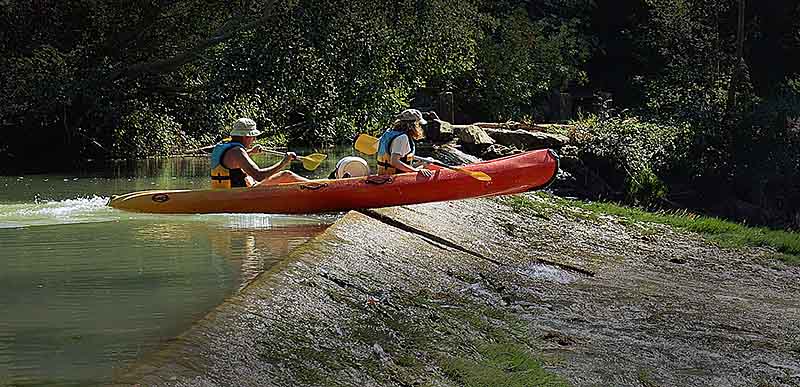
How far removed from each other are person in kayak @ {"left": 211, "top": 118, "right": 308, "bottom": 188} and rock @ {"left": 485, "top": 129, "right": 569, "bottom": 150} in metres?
7.24

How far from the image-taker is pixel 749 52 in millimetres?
29172

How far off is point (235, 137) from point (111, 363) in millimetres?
6118

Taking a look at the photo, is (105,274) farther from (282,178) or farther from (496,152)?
(496,152)

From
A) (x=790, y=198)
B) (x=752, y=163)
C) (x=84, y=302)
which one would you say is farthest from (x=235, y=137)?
(x=790, y=198)

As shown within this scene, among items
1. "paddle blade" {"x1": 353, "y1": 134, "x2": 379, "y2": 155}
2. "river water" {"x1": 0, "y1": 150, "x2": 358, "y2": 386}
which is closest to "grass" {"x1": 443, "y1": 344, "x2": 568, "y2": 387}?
"river water" {"x1": 0, "y1": 150, "x2": 358, "y2": 386}

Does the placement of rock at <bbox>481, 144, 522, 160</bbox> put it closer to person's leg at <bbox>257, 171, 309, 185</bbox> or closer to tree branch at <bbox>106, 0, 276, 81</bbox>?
tree branch at <bbox>106, 0, 276, 81</bbox>

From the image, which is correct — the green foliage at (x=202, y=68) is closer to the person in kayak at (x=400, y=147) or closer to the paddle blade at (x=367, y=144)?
the paddle blade at (x=367, y=144)

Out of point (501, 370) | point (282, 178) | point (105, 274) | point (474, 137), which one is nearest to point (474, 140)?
point (474, 137)

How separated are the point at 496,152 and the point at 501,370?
36.2 feet

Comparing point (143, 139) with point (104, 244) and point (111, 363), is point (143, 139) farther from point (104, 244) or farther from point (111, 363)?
point (111, 363)

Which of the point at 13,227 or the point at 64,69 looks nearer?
the point at 13,227

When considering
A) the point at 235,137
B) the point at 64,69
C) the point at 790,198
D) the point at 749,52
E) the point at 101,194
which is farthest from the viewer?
the point at 749,52

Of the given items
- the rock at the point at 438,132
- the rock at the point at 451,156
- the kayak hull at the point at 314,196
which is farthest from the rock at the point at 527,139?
the kayak hull at the point at 314,196

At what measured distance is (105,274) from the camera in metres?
8.13
